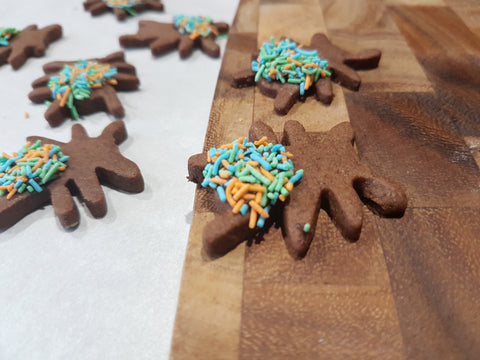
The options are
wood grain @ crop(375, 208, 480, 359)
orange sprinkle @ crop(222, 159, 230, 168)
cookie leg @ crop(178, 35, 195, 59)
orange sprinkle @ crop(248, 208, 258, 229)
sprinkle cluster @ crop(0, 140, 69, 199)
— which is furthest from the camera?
cookie leg @ crop(178, 35, 195, 59)

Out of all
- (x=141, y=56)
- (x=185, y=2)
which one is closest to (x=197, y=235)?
(x=141, y=56)

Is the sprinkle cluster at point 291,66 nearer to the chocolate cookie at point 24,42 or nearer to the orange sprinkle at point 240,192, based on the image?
the orange sprinkle at point 240,192

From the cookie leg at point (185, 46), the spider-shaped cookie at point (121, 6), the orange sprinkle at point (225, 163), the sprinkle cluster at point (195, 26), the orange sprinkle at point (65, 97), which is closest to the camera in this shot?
the orange sprinkle at point (225, 163)

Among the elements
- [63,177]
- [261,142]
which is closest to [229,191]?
[261,142]

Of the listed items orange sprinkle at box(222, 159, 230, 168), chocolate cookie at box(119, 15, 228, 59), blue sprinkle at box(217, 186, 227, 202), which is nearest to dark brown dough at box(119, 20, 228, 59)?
chocolate cookie at box(119, 15, 228, 59)

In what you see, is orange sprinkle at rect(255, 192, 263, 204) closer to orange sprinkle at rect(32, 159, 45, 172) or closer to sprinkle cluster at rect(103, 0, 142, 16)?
orange sprinkle at rect(32, 159, 45, 172)

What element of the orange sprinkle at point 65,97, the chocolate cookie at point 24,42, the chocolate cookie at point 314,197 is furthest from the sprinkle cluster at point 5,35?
the chocolate cookie at point 314,197

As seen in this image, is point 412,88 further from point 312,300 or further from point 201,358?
point 201,358
